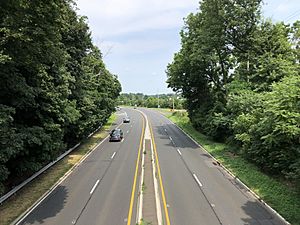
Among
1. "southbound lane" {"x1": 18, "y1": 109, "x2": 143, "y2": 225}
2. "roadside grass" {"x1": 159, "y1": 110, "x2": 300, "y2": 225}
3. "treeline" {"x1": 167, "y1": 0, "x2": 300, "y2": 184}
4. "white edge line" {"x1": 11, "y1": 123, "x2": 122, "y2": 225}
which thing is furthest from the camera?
"treeline" {"x1": 167, "y1": 0, "x2": 300, "y2": 184}

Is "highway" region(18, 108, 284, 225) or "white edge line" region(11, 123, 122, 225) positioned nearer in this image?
"highway" region(18, 108, 284, 225)

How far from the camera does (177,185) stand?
21.2m

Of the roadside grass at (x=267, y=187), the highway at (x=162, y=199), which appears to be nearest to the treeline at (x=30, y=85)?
the highway at (x=162, y=199)

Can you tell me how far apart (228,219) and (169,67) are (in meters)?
44.2

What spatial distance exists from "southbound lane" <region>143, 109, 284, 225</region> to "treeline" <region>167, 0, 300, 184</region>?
301 centimetres

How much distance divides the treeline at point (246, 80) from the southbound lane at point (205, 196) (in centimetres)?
301

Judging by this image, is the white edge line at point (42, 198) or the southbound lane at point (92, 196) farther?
the white edge line at point (42, 198)

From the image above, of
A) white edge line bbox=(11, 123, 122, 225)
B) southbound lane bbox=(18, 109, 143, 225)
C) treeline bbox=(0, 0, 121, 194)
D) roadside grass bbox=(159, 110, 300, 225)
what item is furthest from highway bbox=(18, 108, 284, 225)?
treeline bbox=(0, 0, 121, 194)

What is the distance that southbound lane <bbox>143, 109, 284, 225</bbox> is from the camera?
15398mm

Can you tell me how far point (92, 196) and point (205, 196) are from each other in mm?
6319

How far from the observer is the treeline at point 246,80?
20266mm

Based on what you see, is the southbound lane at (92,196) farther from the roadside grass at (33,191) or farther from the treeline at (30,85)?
the treeline at (30,85)

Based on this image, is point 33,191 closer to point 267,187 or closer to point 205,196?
point 205,196

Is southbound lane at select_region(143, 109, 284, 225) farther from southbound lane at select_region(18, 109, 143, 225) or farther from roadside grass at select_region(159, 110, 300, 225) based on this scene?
southbound lane at select_region(18, 109, 143, 225)
